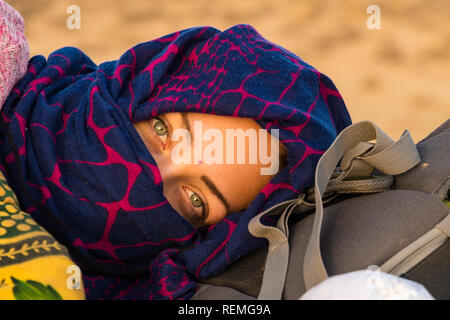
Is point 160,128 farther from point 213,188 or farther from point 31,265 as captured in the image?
point 31,265

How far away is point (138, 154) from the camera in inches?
35.7

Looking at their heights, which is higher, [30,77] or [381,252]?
[30,77]

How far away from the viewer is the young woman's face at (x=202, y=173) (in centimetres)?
92

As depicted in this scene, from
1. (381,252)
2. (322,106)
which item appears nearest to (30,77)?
(322,106)

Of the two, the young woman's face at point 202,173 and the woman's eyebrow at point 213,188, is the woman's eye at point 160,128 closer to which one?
the young woman's face at point 202,173

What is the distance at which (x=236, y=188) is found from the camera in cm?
95

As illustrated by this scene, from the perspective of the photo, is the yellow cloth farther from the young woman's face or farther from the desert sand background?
the desert sand background

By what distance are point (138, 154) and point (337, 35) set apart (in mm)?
2556

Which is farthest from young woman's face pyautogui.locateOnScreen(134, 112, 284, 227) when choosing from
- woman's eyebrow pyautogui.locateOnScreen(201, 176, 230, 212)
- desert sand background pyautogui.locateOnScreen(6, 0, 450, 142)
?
desert sand background pyautogui.locateOnScreen(6, 0, 450, 142)

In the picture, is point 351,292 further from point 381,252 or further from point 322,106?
point 322,106
